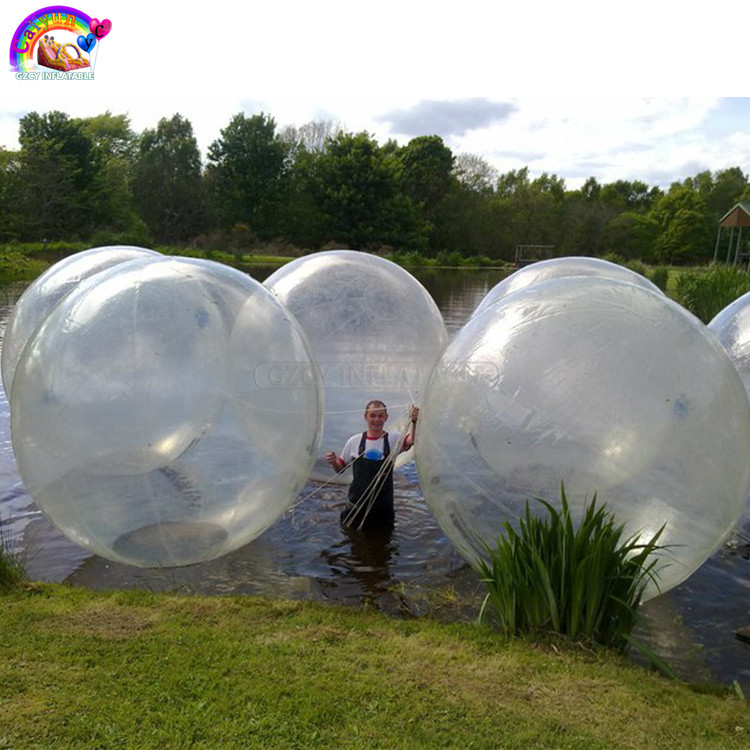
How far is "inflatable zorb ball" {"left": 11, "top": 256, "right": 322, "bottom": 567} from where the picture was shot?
422 cm

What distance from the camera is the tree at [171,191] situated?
58500 mm

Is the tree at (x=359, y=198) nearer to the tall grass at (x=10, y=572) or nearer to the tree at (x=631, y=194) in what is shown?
the tree at (x=631, y=194)

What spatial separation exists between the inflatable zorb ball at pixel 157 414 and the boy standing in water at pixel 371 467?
1.24 metres

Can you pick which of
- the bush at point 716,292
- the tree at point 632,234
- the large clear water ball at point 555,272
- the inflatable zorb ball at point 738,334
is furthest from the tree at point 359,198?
the inflatable zorb ball at point 738,334

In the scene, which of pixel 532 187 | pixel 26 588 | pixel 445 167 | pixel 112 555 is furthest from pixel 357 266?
pixel 532 187

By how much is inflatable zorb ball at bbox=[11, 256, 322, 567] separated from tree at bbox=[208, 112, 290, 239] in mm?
54632

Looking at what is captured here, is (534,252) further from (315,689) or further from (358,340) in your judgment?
(315,689)

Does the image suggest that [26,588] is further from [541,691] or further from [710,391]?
[710,391]

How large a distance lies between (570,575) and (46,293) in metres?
5.67

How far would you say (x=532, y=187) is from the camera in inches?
2968

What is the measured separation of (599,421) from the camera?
3.82m

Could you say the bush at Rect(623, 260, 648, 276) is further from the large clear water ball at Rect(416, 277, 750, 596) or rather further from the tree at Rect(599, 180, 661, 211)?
the tree at Rect(599, 180, 661, 211)

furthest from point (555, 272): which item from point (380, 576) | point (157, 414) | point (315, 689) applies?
point (315, 689)

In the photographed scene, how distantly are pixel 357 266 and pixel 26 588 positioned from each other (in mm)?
3648
